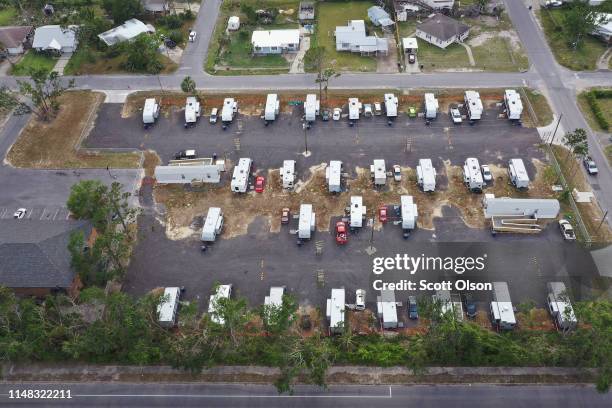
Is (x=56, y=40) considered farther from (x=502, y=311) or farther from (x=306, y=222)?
(x=502, y=311)

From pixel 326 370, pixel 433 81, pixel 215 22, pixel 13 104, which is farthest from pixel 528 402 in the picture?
pixel 215 22

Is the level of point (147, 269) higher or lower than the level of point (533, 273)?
lower

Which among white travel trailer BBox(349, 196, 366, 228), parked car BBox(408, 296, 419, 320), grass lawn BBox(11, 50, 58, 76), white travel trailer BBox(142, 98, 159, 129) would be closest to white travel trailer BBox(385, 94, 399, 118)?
white travel trailer BBox(349, 196, 366, 228)

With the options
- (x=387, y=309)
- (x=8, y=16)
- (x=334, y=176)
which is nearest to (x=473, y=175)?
(x=334, y=176)

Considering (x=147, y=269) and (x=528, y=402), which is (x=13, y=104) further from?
(x=528, y=402)

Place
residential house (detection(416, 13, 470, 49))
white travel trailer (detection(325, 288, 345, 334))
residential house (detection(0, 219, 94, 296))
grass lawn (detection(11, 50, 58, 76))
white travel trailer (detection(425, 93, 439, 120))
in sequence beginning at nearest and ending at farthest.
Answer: white travel trailer (detection(325, 288, 345, 334)) < residential house (detection(0, 219, 94, 296)) < white travel trailer (detection(425, 93, 439, 120)) < grass lawn (detection(11, 50, 58, 76)) < residential house (detection(416, 13, 470, 49))

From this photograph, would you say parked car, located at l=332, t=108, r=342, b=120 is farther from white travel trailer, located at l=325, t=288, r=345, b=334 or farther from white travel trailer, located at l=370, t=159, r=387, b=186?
white travel trailer, located at l=325, t=288, r=345, b=334

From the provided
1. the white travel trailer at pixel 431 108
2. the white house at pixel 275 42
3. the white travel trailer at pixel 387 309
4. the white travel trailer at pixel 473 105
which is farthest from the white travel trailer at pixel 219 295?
the white house at pixel 275 42
